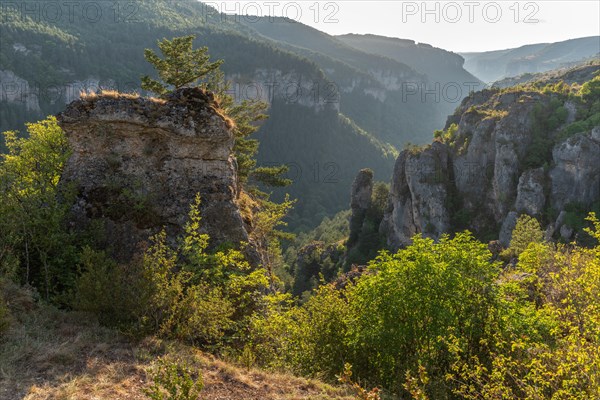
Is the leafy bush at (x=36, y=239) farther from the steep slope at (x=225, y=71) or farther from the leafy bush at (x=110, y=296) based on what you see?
the steep slope at (x=225, y=71)

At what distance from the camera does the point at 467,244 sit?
8.79 m

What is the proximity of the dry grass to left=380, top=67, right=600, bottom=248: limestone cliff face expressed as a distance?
4175cm

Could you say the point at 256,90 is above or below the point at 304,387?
above

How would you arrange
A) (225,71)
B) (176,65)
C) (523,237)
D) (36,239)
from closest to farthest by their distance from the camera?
(36,239)
(176,65)
(523,237)
(225,71)

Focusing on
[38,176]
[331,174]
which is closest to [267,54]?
[331,174]

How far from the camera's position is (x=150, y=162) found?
39.0 feet

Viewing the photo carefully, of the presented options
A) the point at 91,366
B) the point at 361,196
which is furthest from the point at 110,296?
the point at 361,196

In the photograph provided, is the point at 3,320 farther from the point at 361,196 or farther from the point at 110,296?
the point at 361,196

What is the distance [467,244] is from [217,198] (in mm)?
6899

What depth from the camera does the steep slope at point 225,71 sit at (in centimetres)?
11562

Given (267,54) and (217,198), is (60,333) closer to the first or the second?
(217,198)

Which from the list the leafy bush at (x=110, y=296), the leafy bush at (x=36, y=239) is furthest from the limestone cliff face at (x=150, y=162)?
the leafy bush at (x=110, y=296)

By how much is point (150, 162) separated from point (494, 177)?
46915 mm

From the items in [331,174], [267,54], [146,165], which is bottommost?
[331,174]
